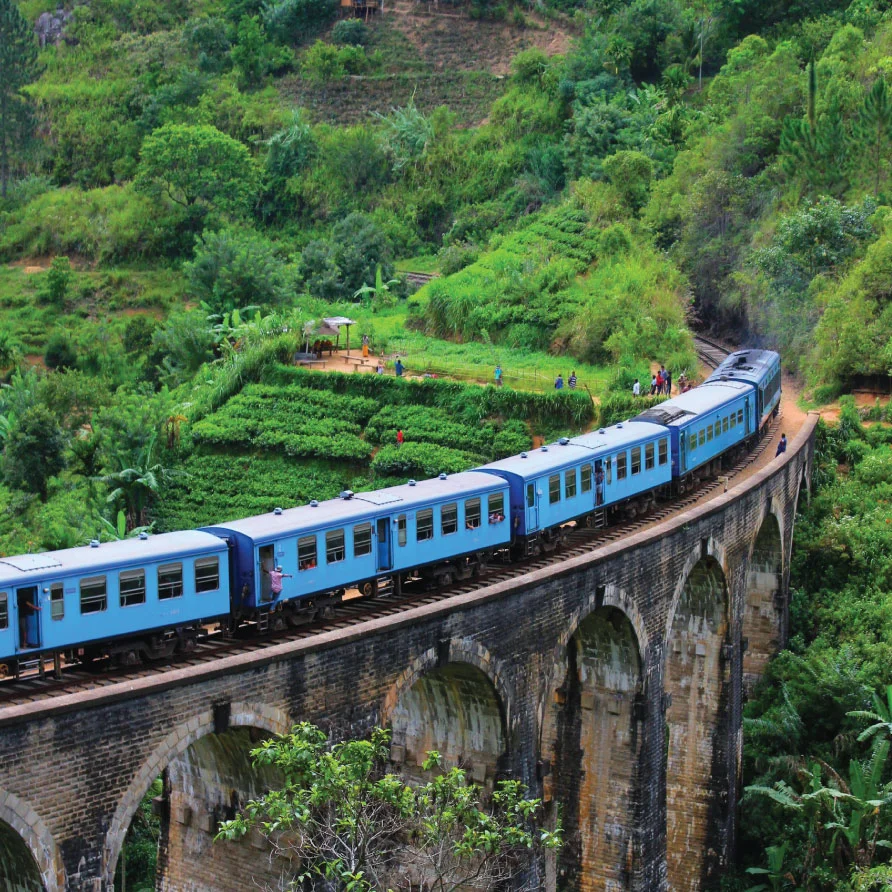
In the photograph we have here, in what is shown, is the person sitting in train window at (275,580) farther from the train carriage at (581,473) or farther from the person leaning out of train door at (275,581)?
the train carriage at (581,473)

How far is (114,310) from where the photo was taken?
223 feet

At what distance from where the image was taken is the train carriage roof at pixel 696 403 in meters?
32.9

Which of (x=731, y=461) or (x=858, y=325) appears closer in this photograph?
(x=731, y=461)

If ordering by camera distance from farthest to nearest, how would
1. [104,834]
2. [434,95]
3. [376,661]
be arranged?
[434,95] < [376,661] < [104,834]

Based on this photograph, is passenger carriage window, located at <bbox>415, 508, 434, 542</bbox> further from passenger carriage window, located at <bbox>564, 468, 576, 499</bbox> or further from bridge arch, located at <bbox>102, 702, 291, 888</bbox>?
bridge arch, located at <bbox>102, 702, 291, 888</bbox>

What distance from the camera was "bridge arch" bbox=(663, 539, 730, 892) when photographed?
1241 inches

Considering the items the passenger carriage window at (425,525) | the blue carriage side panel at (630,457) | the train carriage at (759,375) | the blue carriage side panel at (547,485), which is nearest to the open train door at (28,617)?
the passenger carriage window at (425,525)

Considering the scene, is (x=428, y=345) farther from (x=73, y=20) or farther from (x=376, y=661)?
(x=73, y=20)

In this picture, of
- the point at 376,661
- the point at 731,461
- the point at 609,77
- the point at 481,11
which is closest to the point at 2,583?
the point at 376,661

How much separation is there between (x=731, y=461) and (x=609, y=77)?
3608 centimetres

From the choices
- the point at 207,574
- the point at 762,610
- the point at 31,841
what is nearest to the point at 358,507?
the point at 207,574

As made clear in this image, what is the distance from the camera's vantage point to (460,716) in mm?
23141

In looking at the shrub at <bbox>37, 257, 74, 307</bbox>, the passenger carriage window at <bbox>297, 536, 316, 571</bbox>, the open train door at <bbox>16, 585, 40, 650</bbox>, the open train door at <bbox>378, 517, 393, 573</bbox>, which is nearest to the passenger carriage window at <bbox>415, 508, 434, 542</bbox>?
the open train door at <bbox>378, 517, 393, 573</bbox>

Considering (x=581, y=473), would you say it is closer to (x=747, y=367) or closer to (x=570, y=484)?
(x=570, y=484)
